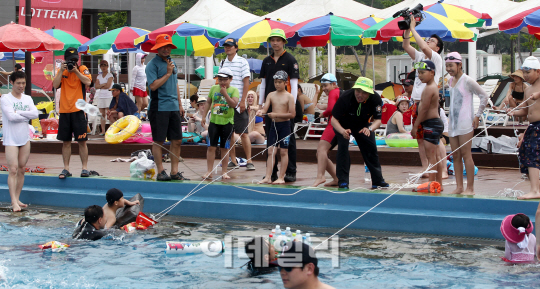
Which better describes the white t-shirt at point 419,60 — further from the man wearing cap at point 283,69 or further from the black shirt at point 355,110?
the man wearing cap at point 283,69

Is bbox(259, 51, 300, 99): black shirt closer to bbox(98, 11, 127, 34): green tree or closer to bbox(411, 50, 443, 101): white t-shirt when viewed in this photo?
bbox(411, 50, 443, 101): white t-shirt

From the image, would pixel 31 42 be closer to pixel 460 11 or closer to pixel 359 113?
pixel 359 113

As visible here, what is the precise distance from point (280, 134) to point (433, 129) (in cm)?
213

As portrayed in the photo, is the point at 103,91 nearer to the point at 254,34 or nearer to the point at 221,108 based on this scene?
the point at 254,34

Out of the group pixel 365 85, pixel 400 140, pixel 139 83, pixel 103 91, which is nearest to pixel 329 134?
pixel 365 85

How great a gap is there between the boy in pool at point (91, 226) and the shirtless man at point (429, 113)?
422cm

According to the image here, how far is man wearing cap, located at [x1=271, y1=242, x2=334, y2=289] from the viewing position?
11.7ft

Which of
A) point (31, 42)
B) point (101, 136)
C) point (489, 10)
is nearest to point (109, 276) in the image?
point (31, 42)

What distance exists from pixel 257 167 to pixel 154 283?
16.7 feet

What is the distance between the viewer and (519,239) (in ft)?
18.3

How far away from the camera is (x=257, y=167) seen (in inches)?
411

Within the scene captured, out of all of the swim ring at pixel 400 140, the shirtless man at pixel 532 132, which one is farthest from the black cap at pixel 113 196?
the swim ring at pixel 400 140

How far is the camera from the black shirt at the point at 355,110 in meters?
7.65

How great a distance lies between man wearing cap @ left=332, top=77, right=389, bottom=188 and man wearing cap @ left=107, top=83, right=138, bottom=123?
26.3 feet
